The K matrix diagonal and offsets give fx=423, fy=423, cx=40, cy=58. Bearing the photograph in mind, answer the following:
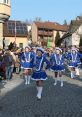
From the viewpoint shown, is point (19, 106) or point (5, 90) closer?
point (19, 106)

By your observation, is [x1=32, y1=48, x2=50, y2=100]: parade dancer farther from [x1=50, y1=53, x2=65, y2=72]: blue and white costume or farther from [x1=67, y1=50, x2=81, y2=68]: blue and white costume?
[x1=67, y1=50, x2=81, y2=68]: blue and white costume

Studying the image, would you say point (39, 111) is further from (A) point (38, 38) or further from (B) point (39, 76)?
(A) point (38, 38)

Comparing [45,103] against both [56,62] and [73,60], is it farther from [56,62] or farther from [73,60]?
[73,60]

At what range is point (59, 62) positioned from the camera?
63.9 ft

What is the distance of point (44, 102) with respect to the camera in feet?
45.1

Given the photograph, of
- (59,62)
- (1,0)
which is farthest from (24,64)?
(1,0)

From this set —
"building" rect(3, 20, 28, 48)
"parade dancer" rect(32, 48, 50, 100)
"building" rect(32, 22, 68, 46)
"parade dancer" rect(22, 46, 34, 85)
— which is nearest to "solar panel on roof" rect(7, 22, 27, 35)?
"building" rect(3, 20, 28, 48)

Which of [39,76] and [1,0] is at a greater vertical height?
[1,0]

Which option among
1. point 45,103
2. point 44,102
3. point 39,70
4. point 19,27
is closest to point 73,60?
point 39,70

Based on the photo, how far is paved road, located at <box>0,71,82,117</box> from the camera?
11.7m

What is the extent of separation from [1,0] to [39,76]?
2125 cm

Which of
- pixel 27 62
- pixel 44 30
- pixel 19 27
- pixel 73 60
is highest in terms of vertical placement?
pixel 19 27

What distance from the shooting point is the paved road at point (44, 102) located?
11664mm

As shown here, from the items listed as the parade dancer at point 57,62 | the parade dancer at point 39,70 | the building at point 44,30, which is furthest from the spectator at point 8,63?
the building at point 44,30
